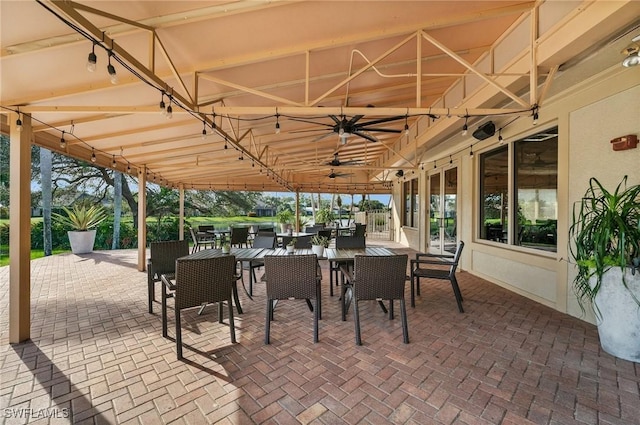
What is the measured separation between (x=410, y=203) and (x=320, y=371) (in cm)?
840

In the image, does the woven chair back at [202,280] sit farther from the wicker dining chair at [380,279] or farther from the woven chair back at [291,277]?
the wicker dining chair at [380,279]

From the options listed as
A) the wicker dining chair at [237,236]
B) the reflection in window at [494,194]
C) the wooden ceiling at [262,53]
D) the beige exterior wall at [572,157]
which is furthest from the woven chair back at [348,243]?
the wicker dining chair at [237,236]

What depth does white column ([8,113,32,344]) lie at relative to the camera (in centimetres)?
283

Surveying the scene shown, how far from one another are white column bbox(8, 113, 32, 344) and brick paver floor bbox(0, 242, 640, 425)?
245 mm

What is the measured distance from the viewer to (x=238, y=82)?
3.35 meters

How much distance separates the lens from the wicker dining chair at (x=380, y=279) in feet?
9.17

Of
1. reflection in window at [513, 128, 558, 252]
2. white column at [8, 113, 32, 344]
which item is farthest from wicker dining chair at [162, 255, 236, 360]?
reflection in window at [513, 128, 558, 252]

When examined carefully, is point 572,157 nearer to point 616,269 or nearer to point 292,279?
point 616,269

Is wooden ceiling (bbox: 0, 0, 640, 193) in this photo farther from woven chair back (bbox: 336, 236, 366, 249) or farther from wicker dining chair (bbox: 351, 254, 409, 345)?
woven chair back (bbox: 336, 236, 366, 249)

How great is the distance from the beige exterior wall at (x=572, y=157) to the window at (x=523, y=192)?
0.60 ft

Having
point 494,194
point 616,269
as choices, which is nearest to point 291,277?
point 616,269

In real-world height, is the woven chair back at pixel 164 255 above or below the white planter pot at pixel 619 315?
above

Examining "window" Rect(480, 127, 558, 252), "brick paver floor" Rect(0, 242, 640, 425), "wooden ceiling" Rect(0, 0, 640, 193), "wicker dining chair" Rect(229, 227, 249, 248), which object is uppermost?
"wooden ceiling" Rect(0, 0, 640, 193)

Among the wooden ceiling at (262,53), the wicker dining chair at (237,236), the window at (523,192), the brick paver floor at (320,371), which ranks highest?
the wooden ceiling at (262,53)
